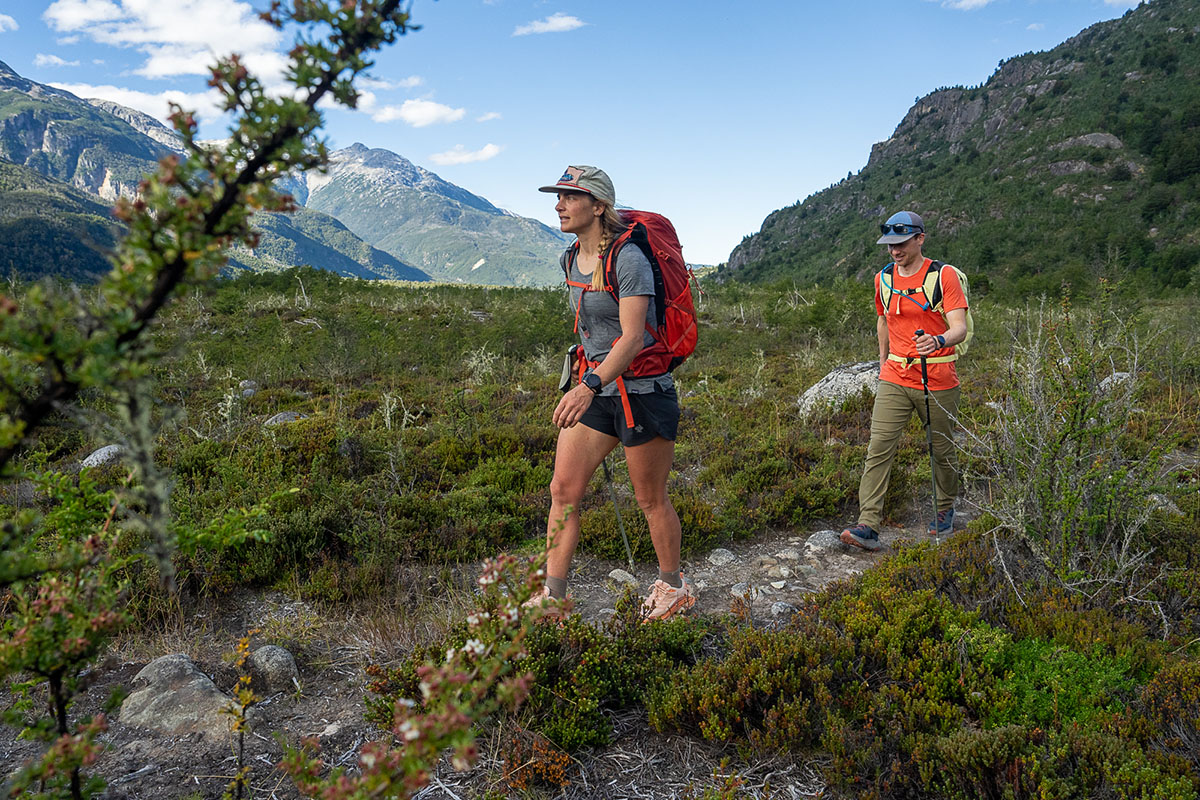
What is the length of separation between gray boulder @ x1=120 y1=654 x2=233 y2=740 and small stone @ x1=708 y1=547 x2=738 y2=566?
3033 millimetres

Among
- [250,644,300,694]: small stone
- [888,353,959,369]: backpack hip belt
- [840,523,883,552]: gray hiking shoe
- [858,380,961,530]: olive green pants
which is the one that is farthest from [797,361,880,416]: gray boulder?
[250,644,300,694]: small stone

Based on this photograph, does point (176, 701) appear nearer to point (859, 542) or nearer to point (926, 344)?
point (859, 542)

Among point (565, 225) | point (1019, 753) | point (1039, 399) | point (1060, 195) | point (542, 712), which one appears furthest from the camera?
point (1060, 195)

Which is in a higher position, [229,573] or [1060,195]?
[1060,195]

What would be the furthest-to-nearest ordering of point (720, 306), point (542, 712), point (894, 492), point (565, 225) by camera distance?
point (720, 306), point (894, 492), point (565, 225), point (542, 712)

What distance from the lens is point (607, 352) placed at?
3.13 metres

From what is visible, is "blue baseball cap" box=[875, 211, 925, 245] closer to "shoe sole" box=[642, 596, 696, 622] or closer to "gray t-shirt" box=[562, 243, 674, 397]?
"gray t-shirt" box=[562, 243, 674, 397]

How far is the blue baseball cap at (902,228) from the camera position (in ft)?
14.3

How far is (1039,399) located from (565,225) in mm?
2847

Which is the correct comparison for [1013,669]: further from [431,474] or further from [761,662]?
[431,474]

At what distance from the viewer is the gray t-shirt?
2.88 meters

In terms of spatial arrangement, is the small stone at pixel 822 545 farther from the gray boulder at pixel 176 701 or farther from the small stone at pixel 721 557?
the gray boulder at pixel 176 701

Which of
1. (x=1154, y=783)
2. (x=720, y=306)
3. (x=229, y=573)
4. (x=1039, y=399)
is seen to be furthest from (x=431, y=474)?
(x=720, y=306)

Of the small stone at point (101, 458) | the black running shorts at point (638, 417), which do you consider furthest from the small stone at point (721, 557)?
the small stone at point (101, 458)
